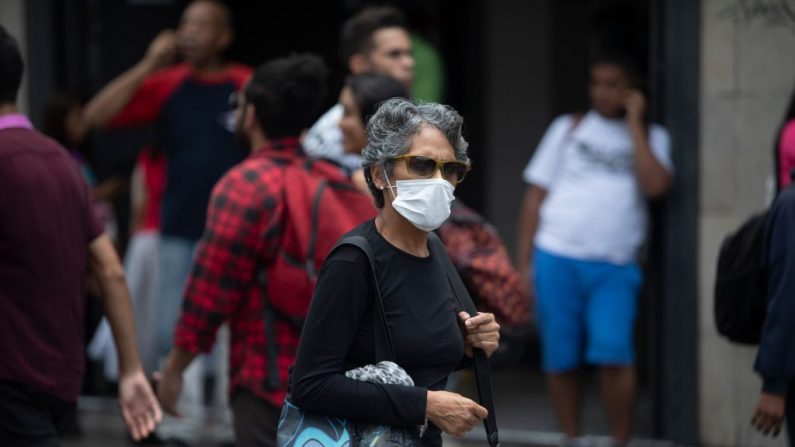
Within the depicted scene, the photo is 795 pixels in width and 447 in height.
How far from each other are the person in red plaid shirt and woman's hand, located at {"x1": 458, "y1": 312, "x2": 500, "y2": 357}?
3.36 ft

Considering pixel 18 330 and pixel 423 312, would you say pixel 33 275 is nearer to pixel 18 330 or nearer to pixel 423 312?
pixel 18 330

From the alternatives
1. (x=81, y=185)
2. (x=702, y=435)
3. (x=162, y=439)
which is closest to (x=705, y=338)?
(x=702, y=435)

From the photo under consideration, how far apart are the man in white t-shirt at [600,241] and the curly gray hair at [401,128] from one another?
327cm

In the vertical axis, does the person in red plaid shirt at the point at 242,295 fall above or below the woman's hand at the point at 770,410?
above

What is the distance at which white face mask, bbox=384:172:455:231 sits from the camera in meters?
3.50

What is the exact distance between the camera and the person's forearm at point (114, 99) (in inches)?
277

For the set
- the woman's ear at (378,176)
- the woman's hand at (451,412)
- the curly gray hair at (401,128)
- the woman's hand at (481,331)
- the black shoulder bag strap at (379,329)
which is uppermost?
the curly gray hair at (401,128)

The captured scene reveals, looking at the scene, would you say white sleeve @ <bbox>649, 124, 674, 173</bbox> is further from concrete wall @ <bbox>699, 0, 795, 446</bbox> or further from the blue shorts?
the blue shorts

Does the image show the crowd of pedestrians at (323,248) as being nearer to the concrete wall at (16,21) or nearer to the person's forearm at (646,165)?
the person's forearm at (646,165)

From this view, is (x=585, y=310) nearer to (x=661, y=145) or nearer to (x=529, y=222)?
(x=529, y=222)

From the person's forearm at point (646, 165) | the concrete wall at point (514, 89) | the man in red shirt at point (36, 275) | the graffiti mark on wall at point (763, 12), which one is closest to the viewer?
the man in red shirt at point (36, 275)

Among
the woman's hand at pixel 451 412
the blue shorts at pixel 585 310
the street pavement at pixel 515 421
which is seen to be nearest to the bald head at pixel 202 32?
the blue shorts at pixel 585 310

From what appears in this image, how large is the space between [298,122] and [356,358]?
1490mm

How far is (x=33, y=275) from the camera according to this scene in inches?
162
